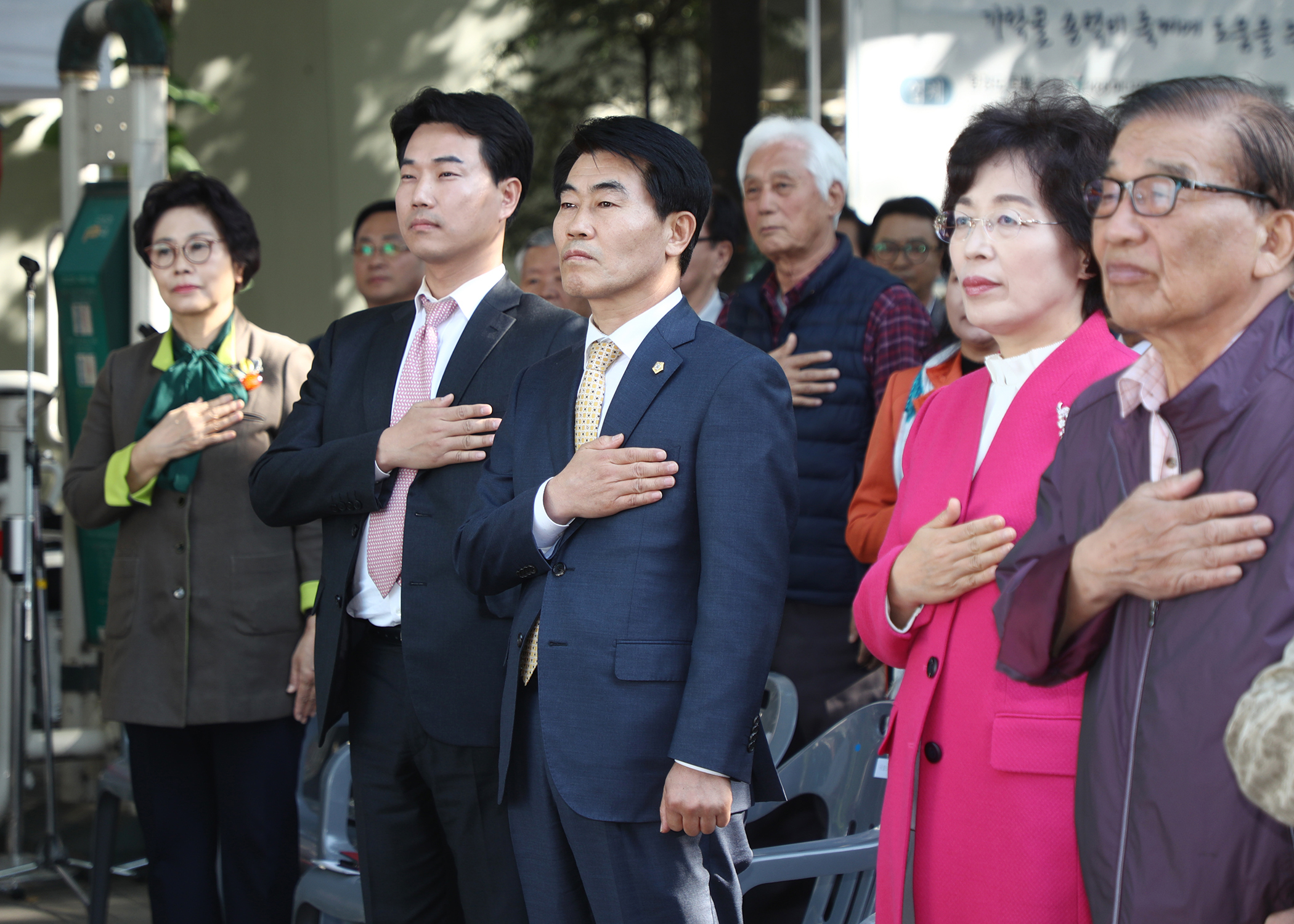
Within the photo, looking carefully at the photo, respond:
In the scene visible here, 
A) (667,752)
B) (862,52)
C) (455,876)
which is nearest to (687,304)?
(667,752)

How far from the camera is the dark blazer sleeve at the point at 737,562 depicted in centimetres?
172

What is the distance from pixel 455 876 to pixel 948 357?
1.44 m

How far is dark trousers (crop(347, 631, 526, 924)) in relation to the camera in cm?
210

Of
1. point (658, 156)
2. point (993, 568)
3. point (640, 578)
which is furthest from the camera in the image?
point (658, 156)

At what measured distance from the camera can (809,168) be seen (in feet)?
10.6

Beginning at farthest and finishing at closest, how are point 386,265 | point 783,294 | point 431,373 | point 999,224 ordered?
point 386,265 < point 783,294 < point 431,373 < point 999,224

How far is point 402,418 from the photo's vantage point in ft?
7.29

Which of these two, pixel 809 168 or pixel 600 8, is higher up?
pixel 600 8

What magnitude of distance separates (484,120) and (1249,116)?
1.43m

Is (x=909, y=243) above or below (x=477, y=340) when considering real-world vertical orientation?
above

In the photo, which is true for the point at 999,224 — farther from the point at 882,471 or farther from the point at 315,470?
the point at 315,470

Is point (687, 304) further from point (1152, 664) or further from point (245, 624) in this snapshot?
point (245, 624)

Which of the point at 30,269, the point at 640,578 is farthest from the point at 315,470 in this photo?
the point at 30,269

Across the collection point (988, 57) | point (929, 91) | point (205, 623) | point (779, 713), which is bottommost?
point (779, 713)
